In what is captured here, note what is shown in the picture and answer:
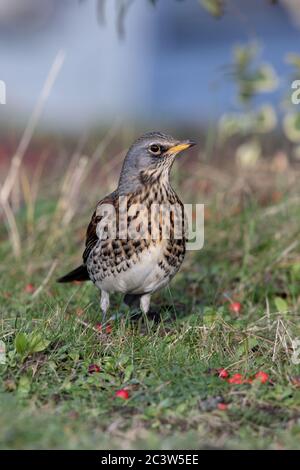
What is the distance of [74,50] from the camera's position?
14.0 meters

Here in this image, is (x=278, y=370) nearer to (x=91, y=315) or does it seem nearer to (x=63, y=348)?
(x=63, y=348)

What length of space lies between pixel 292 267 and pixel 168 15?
1219cm

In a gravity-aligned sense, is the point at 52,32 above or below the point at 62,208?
above

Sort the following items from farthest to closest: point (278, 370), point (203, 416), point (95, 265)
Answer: point (95, 265), point (278, 370), point (203, 416)

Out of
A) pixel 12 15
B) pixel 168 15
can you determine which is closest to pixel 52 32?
pixel 12 15

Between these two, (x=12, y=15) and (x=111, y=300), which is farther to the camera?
(x=12, y=15)

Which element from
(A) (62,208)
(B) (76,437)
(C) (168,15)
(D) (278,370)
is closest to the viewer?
(B) (76,437)

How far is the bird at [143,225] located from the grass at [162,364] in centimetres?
28

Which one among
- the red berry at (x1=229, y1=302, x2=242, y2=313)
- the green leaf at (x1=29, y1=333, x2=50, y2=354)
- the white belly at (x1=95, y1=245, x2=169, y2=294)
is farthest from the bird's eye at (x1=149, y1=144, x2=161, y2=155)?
the green leaf at (x1=29, y1=333, x2=50, y2=354)

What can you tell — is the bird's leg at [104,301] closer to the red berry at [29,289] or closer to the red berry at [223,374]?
the red berry at [29,289]

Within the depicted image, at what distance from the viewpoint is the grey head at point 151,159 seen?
5203mm

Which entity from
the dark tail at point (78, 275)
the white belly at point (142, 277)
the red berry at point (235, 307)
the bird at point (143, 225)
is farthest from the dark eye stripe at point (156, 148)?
the red berry at point (235, 307)

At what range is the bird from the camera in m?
5.07

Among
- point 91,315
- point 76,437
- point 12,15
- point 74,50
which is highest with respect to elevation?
point 12,15
